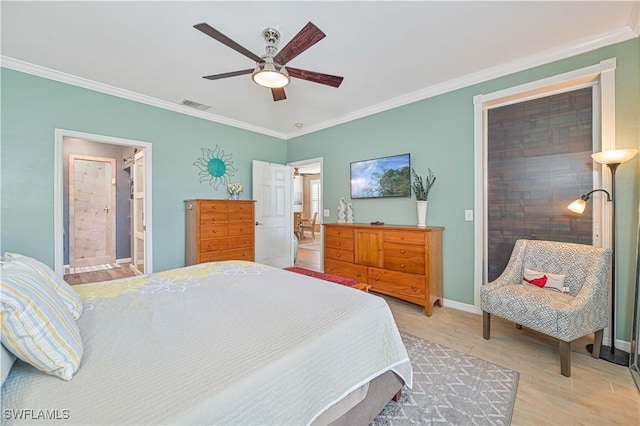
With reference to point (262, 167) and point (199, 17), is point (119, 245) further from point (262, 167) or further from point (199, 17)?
point (199, 17)

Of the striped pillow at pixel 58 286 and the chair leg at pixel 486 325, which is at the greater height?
the striped pillow at pixel 58 286

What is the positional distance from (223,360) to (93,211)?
6.55 m

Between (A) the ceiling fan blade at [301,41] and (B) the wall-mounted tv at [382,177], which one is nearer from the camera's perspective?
(A) the ceiling fan blade at [301,41]

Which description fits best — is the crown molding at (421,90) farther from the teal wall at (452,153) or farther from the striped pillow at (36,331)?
the striped pillow at (36,331)

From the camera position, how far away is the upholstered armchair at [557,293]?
196 cm

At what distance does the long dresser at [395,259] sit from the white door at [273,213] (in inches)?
65.6

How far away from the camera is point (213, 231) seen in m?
3.86

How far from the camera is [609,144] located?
233 cm

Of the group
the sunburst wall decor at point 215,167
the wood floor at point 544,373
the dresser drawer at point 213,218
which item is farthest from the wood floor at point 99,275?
the wood floor at point 544,373

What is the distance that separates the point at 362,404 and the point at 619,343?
257 cm

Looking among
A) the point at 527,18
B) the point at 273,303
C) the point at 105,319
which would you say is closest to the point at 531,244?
the point at 527,18

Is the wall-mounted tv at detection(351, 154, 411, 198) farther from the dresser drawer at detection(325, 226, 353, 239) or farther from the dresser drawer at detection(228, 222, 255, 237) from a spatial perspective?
the dresser drawer at detection(228, 222, 255, 237)

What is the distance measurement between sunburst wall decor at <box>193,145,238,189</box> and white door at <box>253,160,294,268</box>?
45 cm

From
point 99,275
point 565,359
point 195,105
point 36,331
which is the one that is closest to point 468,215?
point 565,359
